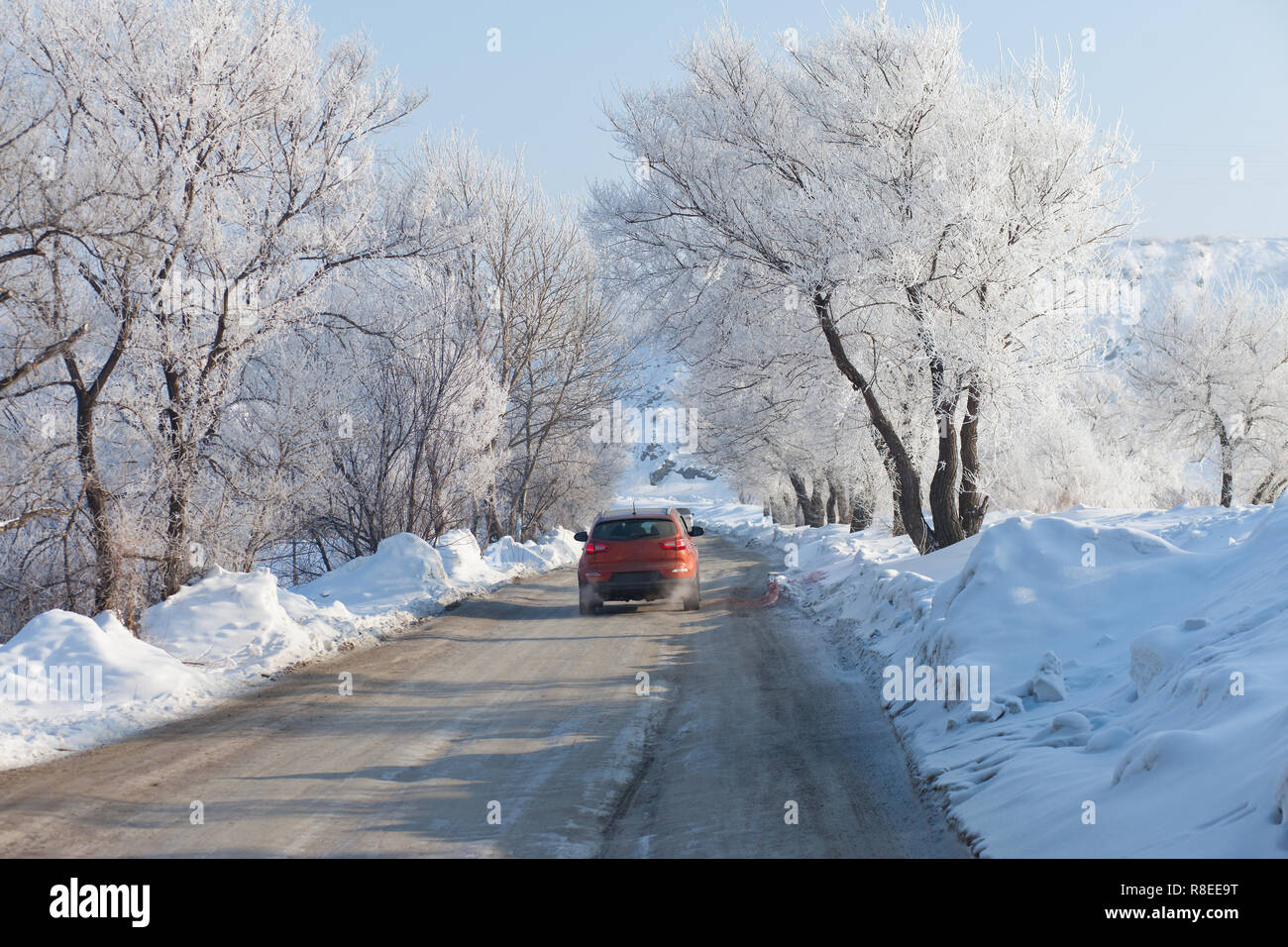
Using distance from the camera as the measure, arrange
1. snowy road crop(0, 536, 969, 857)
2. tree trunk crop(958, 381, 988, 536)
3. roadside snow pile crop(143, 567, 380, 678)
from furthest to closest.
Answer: tree trunk crop(958, 381, 988, 536) < roadside snow pile crop(143, 567, 380, 678) < snowy road crop(0, 536, 969, 857)

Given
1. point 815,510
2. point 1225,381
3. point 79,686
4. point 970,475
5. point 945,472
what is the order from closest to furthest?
point 79,686, point 945,472, point 970,475, point 1225,381, point 815,510

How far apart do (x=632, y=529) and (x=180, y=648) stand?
751cm

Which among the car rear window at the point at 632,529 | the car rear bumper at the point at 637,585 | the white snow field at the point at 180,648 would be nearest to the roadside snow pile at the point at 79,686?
the white snow field at the point at 180,648

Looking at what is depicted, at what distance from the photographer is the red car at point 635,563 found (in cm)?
1602

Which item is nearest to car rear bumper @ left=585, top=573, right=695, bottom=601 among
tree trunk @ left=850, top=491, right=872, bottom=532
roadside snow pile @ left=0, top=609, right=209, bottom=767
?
roadside snow pile @ left=0, top=609, right=209, bottom=767

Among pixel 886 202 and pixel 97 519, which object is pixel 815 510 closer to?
pixel 886 202

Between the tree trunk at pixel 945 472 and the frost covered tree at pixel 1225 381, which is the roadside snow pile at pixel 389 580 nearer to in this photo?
the tree trunk at pixel 945 472

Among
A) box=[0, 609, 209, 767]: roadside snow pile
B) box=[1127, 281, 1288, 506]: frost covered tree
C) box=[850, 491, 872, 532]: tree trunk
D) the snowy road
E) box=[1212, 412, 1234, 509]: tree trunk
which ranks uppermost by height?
box=[1127, 281, 1288, 506]: frost covered tree

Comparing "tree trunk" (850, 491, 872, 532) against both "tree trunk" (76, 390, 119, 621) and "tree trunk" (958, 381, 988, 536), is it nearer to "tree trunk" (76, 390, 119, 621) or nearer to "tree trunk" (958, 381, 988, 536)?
"tree trunk" (958, 381, 988, 536)

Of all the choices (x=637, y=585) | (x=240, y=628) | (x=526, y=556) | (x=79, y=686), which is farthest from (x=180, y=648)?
(x=526, y=556)

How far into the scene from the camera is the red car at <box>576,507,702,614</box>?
16016mm

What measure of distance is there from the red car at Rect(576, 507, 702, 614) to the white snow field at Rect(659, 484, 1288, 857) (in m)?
4.25

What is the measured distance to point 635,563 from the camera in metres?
16.1

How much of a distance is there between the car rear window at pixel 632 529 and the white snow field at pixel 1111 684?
184 inches
